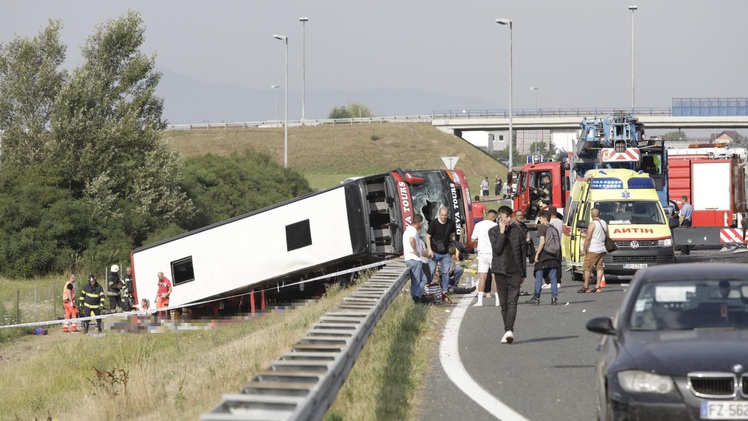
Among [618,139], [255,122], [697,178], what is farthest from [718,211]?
[255,122]

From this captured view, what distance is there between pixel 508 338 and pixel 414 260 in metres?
4.06

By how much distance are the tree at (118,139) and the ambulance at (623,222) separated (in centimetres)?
2543

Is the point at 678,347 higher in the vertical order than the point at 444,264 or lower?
higher

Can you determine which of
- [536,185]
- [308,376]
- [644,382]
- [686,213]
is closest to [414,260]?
[308,376]

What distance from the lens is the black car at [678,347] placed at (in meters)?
6.70

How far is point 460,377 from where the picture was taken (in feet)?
34.8

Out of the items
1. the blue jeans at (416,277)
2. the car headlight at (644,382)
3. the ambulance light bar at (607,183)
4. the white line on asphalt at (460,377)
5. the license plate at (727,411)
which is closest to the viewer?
the license plate at (727,411)

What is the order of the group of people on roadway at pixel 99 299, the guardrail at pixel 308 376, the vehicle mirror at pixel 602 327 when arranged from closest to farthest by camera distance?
1. the guardrail at pixel 308 376
2. the vehicle mirror at pixel 602 327
3. the group of people on roadway at pixel 99 299

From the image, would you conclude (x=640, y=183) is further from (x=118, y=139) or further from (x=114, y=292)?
(x=118, y=139)

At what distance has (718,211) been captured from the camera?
31.3m

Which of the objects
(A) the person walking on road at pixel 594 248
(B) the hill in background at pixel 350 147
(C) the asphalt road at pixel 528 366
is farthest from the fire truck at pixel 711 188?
(B) the hill in background at pixel 350 147

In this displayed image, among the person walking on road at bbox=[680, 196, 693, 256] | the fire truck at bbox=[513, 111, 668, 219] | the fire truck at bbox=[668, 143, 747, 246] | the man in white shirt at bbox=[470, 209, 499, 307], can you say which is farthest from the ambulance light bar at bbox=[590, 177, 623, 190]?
the fire truck at bbox=[668, 143, 747, 246]

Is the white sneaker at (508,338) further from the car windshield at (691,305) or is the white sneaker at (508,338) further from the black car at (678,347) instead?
the car windshield at (691,305)

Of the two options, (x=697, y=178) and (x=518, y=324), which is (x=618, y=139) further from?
(x=518, y=324)
